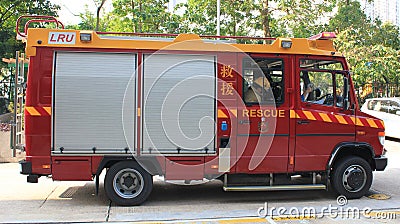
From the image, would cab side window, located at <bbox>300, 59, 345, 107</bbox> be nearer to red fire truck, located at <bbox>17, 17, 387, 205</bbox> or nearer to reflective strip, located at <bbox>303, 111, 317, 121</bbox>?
red fire truck, located at <bbox>17, 17, 387, 205</bbox>

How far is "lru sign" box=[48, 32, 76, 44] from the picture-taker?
23.3ft

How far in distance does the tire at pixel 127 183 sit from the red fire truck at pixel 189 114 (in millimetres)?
17

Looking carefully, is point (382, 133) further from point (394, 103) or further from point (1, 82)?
point (1, 82)

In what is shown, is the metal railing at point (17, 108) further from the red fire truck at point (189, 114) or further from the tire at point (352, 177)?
the tire at point (352, 177)

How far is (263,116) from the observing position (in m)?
7.51

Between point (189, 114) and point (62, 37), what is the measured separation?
2.40 meters

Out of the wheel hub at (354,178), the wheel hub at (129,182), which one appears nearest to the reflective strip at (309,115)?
the wheel hub at (354,178)

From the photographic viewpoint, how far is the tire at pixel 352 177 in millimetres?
7938

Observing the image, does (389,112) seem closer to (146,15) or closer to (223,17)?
→ (223,17)

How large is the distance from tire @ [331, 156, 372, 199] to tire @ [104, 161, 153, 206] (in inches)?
132

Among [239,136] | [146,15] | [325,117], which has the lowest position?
[239,136]

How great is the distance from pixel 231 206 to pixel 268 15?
14.1m

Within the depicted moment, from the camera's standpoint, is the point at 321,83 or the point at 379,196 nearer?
the point at 321,83

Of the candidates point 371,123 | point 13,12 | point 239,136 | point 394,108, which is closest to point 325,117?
point 371,123
